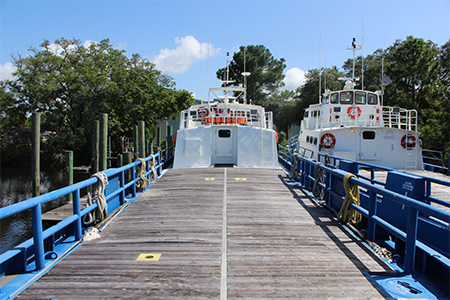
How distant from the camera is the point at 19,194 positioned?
23.2 meters

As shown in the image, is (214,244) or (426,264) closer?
(426,264)

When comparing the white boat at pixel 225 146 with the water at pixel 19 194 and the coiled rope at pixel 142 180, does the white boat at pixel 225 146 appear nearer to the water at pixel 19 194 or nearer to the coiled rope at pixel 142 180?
the coiled rope at pixel 142 180

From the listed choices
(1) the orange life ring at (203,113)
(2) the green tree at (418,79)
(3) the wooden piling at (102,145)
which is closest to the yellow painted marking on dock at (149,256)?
(3) the wooden piling at (102,145)

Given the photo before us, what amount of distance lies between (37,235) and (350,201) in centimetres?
518

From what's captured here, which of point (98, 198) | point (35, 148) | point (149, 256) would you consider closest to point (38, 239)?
point (149, 256)

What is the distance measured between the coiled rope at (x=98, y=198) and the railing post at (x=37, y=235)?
5.98ft

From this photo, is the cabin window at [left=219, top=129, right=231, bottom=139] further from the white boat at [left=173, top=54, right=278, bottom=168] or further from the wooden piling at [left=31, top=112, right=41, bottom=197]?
the wooden piling at [left=31, top=112, right=41, bottom=197]

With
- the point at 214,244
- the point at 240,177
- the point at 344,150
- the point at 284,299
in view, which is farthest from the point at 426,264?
the point at 344,150

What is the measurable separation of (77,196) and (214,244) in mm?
2325

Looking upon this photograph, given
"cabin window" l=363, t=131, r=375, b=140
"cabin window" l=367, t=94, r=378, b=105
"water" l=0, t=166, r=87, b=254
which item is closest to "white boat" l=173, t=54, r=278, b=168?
"cabin window" l=363, t=131, r=375, b=140

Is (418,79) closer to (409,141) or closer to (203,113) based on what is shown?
(409,141)

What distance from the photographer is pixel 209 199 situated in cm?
788

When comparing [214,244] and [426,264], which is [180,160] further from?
[426,264]

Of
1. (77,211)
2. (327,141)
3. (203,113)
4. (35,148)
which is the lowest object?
(77,211)
